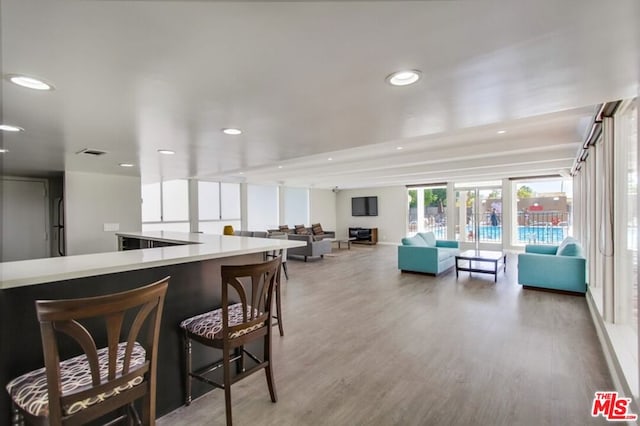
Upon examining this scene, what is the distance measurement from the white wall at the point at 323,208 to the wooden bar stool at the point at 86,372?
10.8m

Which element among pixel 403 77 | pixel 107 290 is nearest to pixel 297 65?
pixel 403 77

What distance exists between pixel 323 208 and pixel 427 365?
410 inches

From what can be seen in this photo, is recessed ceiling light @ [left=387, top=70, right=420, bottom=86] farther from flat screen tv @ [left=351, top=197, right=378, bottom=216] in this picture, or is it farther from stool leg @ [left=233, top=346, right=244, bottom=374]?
flat screen tv @ [left=351, top=197, right=378, bottom=216]

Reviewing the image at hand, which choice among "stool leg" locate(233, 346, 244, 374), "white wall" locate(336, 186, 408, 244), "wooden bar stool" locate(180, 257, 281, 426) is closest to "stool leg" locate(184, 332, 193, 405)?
"wooden bar stool" locate(180, 257, 281, 426)

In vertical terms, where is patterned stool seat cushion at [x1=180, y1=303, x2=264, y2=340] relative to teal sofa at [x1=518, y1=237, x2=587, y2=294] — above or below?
above

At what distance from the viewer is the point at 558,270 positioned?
181 inches

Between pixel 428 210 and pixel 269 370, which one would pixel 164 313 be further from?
pixel 428 210

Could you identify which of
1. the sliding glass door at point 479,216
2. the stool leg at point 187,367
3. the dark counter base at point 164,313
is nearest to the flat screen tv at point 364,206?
the sliding glass door at point 479,216

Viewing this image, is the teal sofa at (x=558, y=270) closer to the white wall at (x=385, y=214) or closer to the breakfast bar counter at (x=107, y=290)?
the breakfast bar counter at (x=107, y=290)

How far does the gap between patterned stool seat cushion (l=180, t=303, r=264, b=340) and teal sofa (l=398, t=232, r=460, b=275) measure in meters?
4.69

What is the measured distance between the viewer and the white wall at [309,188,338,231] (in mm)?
12219

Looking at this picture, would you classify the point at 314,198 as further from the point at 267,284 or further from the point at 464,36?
the point at 464,36

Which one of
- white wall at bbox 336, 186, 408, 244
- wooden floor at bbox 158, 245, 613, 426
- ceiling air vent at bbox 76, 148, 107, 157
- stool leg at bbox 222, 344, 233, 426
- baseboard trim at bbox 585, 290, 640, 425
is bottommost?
wooden floor at bbox 158, 245, 613, 426

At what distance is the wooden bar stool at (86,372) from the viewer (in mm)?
1071
